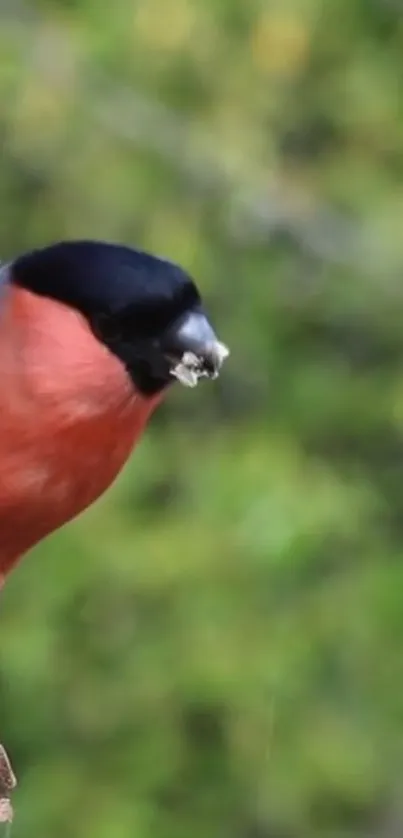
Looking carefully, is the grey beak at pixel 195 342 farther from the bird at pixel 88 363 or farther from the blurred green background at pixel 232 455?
the blurred green background at pixel 232 455

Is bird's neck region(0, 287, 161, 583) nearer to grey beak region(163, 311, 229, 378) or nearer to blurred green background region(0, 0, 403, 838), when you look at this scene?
grey beak region(163, 311, 229, 378)

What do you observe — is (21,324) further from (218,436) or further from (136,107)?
(136,107)

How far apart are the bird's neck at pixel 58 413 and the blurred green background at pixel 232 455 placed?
1267 mm

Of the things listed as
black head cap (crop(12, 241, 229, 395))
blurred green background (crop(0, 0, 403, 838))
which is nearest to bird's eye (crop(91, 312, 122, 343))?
black head cap (crop(12, 241, 229, 395))

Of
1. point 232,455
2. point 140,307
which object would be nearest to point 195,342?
point 140,307

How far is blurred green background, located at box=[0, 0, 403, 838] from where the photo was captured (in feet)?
8.27

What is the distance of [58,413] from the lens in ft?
3.68

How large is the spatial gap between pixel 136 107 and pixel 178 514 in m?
0.83

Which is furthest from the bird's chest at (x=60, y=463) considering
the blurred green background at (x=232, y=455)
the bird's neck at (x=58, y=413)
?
the blurred green background at (x=232, y=455)

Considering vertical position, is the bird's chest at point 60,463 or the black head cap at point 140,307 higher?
the black head cap at point 140,307

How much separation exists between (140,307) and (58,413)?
9 centimetres

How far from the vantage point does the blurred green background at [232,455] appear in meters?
2.52

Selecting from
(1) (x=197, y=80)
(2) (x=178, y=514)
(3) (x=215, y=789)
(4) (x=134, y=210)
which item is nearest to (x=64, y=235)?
(4) (x=134, y=210)

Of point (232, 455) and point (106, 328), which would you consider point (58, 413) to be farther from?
point (232, 455)
